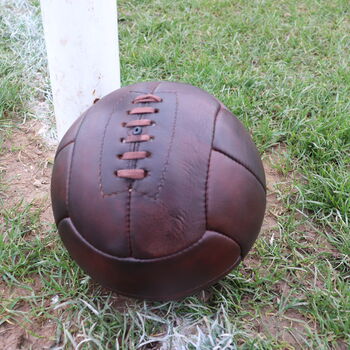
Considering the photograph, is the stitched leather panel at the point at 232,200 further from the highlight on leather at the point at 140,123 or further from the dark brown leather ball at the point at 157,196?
the highlight on leather at the point at 140,123

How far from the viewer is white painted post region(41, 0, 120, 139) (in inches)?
97.6

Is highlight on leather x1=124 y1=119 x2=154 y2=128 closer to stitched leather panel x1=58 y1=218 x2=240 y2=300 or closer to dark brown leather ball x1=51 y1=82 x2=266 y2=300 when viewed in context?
dark brown leather ball x1=51 y1=82 x2=266 y2=300

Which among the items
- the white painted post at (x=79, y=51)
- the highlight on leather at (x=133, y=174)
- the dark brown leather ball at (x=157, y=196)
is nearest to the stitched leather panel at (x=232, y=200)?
the dark brown leather ball at (x=157, y=196)

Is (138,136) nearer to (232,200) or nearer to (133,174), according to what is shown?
(133,174)

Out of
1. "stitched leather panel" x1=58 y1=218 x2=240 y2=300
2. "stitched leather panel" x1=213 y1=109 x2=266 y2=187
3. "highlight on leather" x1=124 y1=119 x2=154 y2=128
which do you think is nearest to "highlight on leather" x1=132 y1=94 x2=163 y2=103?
"highlight on leather" x1=124 y1=119 x2=154 y2=128

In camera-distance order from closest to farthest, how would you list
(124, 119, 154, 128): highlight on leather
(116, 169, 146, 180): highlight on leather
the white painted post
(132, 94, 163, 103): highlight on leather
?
(116, 169, 146, 180): highlight on leather, (124, 119, 154, 128): highlight on leather, (132, 94, 163, 103): highlight on leather, the white painted post

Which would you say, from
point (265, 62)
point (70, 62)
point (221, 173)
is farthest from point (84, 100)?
point (265, 62)

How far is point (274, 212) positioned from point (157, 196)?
122 cm

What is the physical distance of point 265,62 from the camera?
4.06m

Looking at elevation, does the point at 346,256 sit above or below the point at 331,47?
below

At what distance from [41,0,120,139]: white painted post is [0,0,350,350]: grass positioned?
715 mm

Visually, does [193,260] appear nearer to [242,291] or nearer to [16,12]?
[242,291]

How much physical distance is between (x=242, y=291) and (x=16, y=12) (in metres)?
3.74

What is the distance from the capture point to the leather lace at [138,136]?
181cm
